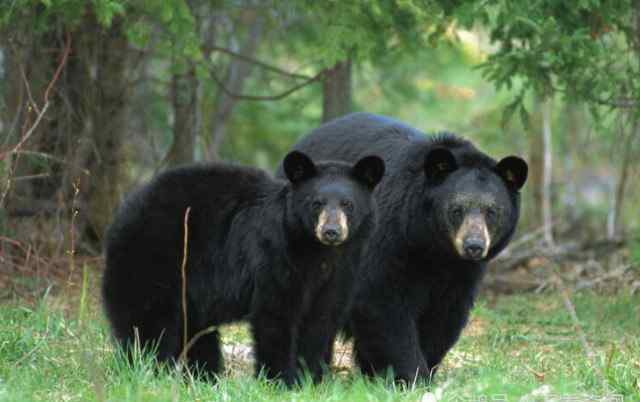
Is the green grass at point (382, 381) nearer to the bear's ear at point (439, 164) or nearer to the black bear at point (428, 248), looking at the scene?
the black bear at point (428, 248)

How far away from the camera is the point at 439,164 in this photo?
695 centimetres

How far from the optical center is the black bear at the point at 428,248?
6797 millimetres

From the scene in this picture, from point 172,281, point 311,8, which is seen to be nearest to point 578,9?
point 311,8

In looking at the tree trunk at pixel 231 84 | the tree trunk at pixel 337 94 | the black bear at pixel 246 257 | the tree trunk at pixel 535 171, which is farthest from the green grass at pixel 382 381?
the tree trunk at pixel 535 171

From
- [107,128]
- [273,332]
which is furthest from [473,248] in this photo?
[107,128]

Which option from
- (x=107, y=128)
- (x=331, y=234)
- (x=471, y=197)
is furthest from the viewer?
(x=107, y=128)

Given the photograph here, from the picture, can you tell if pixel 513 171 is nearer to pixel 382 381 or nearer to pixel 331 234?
pixel 331 234

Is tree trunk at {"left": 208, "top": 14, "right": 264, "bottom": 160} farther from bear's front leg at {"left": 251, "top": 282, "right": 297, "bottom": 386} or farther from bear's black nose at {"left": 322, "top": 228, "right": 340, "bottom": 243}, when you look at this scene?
bear's black nose at {"left": 322, "top": 228, "right": 340, "bottom": 243}

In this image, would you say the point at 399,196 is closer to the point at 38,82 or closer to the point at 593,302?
the point at 593,302

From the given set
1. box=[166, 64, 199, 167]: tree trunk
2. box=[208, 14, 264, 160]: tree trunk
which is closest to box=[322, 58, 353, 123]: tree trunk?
box=[166, 64, 199, 167]: tree trunk

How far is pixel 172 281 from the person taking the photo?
6.68 meters

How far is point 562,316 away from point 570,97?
215 centimetres

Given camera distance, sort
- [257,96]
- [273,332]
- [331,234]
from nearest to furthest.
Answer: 1. [331,234]
2. [273,332]
3. [257,96]

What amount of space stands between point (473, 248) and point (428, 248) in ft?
1.66
